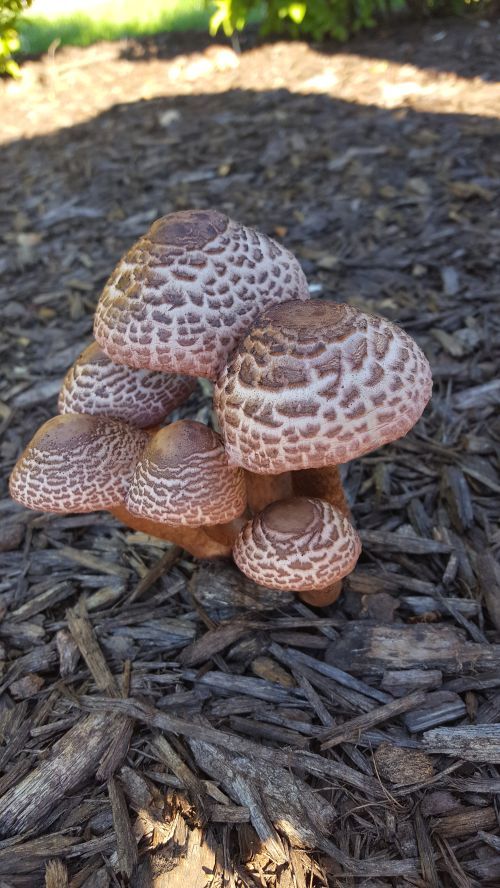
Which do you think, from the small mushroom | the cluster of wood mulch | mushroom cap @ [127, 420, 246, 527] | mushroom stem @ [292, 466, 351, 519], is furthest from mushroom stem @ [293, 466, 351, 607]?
mushroom cap @ [127, 420, 246, 527]

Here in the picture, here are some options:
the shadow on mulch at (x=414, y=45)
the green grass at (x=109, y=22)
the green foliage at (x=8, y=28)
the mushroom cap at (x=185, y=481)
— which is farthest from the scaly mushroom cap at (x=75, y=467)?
the green grass at (x=109, y=22)

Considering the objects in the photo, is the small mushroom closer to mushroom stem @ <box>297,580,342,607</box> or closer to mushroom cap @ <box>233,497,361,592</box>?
mushroom cap @ <box>233,497,361,592</box>

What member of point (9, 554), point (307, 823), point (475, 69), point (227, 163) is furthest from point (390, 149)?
point (307, 823)

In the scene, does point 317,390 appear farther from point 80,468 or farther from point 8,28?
point 8,28

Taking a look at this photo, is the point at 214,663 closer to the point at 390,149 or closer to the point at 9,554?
the point at 9,554

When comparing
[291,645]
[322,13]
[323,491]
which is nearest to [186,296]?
[323,491]

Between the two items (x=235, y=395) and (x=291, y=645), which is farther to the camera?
(x=291, y=645)

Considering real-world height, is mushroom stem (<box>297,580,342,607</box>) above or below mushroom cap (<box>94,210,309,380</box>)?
below
